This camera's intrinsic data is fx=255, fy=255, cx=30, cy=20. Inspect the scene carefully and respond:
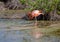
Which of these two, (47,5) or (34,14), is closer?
(47,5)

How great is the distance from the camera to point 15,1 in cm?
2353

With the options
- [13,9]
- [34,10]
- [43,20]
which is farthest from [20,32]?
[13,9]

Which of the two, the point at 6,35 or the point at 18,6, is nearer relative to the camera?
the point at 6,35

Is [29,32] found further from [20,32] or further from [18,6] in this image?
[18,6]

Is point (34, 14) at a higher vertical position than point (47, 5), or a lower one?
lower

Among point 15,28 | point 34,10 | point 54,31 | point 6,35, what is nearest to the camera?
point 6,35

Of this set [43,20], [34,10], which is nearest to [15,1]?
[34,10]

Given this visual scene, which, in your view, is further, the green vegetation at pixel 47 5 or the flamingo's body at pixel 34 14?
the flamingo's body at pixel 34 14

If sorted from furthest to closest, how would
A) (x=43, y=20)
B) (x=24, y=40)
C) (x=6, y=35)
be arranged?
(x=43, y=20)
(x=6, y=35)
(x=24, y=40)

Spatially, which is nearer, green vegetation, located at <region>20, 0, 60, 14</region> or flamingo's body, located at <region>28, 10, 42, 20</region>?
green vegetation, located at <region>20, 0, 60, 14</region>

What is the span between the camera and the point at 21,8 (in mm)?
23672

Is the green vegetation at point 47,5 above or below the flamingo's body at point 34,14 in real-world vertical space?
above

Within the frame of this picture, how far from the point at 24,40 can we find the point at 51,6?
6.93 meters

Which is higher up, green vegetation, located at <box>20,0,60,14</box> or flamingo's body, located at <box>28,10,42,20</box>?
green vegetation, located at <box>20,0,60,14</box>
